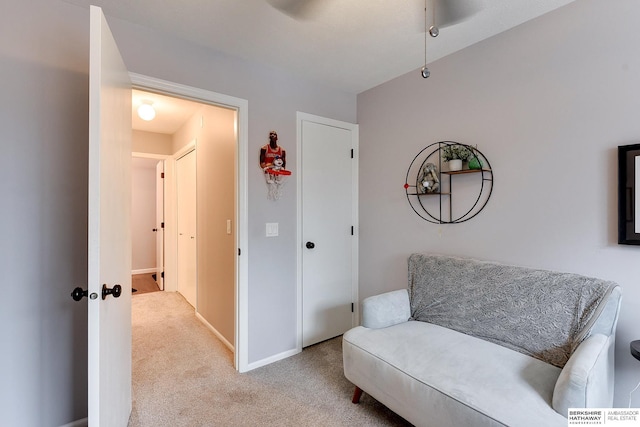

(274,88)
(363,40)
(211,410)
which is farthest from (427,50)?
(211,410)

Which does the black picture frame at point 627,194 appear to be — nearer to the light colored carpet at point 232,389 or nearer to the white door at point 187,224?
the light colored carpet at point 232,389

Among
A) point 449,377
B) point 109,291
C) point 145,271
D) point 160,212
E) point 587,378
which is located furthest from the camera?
point 145,271

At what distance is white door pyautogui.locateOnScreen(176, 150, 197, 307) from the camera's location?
13.0 ft

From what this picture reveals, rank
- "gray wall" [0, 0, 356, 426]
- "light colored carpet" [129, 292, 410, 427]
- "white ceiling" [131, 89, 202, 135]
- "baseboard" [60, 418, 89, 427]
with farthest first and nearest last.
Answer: "white ceiling" [131, 89, 202, 135], "light colored carpet" [129, 292, 410, 427], "baseboard" [60, 418, 89, 427], "gray wall" [0, 0, 356, 426]

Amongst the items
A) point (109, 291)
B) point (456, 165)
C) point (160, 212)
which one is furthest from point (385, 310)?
point (160, 212)

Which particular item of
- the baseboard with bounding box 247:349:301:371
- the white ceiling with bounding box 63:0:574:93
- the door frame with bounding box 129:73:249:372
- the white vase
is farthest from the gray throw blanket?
the white ceiling with bounding box 63:0:574:93

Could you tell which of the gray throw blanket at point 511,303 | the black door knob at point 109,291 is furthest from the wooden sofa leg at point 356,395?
the black door knob at point 109,291

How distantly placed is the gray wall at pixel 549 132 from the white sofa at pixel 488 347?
18 cm

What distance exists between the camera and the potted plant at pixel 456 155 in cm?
217

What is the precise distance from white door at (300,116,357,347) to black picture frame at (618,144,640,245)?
1.94 metres

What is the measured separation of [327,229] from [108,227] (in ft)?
6.13

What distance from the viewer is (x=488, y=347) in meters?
1.75

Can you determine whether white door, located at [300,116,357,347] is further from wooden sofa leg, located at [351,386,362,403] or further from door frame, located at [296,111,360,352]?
wooden sofa leg, located at [351,386,362,403]

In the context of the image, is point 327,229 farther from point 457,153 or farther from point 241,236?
point 457,153
